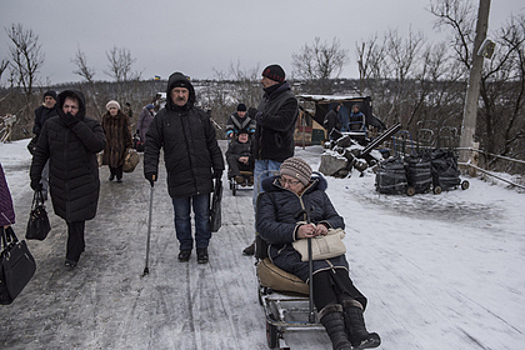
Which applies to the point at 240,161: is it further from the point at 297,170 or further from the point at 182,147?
the point at 297,170

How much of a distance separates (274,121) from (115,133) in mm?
4986

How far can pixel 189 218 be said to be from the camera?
14.3 feet

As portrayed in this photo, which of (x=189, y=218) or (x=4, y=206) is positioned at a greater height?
(x=4, y=206)

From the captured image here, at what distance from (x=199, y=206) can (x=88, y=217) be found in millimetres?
1262

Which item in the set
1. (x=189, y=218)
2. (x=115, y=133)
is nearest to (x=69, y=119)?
(x=189, y=218)

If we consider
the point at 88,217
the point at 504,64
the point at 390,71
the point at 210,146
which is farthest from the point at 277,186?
the point at 390,71

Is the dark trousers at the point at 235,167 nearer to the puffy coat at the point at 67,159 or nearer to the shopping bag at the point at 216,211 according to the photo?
the shopping bag at the point at 216,211

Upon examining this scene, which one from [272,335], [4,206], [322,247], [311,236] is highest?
[4,206]

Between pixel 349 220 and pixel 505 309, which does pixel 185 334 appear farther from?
pixel 349 220

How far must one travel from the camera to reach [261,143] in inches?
174

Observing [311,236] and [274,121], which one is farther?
[274,121]

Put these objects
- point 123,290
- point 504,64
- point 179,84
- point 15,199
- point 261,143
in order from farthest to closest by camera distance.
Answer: point 504,64 → point 15,199 → point 261,143 → point 179,84 → point 123,290

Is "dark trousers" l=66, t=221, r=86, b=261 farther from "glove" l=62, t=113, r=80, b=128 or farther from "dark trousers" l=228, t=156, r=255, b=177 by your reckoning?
"dark trousers" l=228, t=156, r=255, b=177

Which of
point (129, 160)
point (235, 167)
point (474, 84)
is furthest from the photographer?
point (474, 84)
